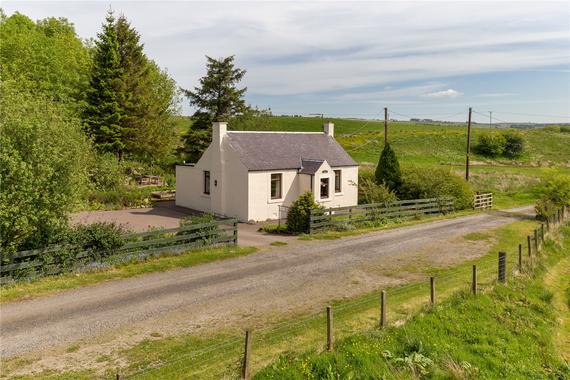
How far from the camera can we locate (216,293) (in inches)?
541

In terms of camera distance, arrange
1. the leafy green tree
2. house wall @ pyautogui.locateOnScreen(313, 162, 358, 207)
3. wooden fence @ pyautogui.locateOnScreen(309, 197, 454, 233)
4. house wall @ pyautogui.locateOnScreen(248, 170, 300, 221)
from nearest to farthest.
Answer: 1. wooden fence @ pyautogui.locateOnScreen(309, 197, 454, 233)
2. house wall @ pyautogui.locateOnScreen(248, 170, 300, 221)
3. house wall @ pyautogui.locateOnScreen(313, 162, 358, 207)
4. the leafy green tree

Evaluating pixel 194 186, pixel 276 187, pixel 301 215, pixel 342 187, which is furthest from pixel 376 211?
pixel 194 186

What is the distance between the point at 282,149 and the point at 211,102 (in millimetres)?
20569

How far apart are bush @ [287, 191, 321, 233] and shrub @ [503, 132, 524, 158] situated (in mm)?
68533

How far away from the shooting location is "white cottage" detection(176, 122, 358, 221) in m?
27.1

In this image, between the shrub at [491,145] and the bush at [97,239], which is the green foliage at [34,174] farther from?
the shrub at [491,145]

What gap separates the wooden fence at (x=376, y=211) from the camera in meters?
23.7

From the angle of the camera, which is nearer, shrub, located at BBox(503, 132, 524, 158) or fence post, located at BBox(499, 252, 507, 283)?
fence post, located at BBox(499, 252, 507, 283)

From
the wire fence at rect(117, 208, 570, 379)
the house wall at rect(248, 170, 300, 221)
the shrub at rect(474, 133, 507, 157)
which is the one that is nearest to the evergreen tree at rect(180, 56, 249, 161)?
the house wall at rect(248, 170, 300, 221)

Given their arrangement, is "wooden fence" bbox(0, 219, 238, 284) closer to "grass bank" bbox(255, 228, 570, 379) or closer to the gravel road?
the gravel road

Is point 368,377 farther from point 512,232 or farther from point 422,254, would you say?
point 512,232

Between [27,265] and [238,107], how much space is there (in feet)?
120

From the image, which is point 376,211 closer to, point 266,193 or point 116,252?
point 266,193

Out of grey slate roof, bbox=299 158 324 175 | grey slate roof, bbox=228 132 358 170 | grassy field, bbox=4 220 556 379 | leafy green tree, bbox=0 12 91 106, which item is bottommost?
grassy field, bbox=4 220 556 379
